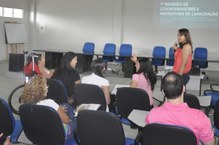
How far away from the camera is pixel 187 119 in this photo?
188 cm

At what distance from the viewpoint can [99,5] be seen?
34.8 feet

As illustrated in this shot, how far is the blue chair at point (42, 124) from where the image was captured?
228 centimetres

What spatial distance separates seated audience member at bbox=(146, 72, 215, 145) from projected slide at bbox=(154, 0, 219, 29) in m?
7.95

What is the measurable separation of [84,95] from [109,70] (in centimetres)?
599

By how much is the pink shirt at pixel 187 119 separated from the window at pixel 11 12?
32.1 feet

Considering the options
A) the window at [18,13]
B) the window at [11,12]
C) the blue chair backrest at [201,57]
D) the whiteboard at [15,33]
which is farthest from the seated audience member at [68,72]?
the window at [18,13]

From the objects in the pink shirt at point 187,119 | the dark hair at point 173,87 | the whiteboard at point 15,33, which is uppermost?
the whiteboard at point 15,33

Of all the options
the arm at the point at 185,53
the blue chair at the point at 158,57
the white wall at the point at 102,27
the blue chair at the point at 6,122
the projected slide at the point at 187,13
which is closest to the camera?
the blue chair at the point at 6,122

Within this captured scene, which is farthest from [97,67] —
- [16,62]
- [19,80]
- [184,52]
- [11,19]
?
[11,19]

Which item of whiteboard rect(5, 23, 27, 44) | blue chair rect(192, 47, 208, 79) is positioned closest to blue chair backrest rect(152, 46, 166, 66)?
blue chair rect(192, 47, 208, 79)

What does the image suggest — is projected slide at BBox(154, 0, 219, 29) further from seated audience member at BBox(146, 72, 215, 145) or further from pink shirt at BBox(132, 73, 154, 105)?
seated audience member at BBox(146, 72, 215, 145)

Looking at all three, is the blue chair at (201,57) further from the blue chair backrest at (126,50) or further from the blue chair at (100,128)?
the blue chair at (100,128)

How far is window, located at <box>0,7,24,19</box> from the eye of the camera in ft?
34.3

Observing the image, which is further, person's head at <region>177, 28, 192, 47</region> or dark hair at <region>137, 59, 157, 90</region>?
person's head at <region>177, 28, 192, 47</region>
